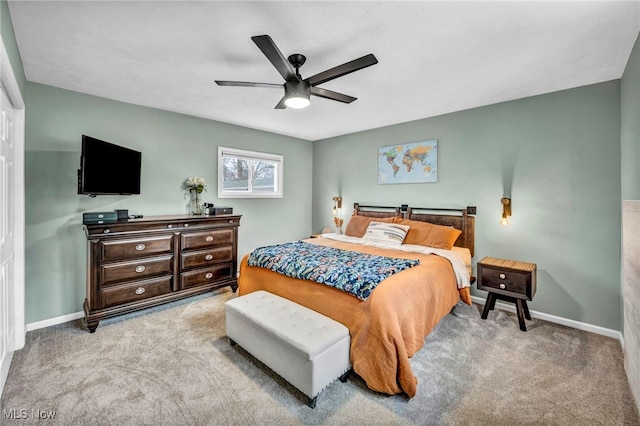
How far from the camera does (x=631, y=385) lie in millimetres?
2018

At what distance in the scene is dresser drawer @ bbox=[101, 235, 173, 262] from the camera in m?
2.94

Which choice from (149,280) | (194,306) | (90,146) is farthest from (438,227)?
(90,146)

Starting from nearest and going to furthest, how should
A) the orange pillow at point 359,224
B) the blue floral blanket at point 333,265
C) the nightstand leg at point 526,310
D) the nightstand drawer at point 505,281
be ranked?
the blue floral blanket at point 333,265, the nightstand drawer at point 505,281, the nightstand leg at point 526,310, the orange pillow at point 359,224

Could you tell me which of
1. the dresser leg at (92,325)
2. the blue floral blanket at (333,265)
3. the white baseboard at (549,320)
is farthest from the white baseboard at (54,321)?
the blue floral blanket at (333,265)

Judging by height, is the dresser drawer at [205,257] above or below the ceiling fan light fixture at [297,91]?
below

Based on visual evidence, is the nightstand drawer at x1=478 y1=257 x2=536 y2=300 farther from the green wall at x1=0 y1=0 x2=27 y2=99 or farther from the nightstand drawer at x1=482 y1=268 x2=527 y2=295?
the green wall at x1=0 y1=0 x2=27 y2=99

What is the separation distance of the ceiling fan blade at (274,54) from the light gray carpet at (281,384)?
230 cm

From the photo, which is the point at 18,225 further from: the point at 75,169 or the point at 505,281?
the point at 505,281

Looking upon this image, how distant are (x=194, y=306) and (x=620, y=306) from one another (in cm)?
454

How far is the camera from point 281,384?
208cm

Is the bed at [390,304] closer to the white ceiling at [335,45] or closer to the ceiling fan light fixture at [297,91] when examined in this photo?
the ceiling fan light fixture at [297,91]

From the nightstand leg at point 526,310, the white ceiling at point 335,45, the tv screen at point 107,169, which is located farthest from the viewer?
the nightstand leg at point 526,310

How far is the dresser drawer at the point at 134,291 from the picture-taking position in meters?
2.95

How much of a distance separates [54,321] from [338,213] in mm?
4122
